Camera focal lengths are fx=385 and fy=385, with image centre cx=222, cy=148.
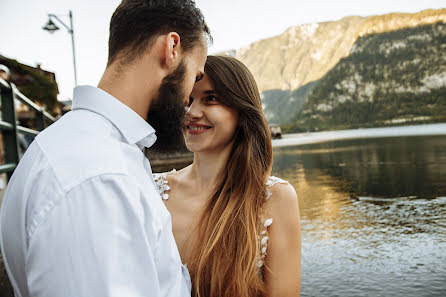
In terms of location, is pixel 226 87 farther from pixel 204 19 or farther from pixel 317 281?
pixel 317 281

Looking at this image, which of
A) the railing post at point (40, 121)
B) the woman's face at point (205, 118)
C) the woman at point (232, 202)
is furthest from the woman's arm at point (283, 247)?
the railing post at point (40, 121)

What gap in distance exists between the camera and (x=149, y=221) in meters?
1.07

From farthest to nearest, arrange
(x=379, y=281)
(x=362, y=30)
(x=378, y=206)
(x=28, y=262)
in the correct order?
(x=362, y=30), (x=378, y=206), (x=379, y=281), (x=28, y=262)

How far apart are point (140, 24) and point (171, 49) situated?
14 cm

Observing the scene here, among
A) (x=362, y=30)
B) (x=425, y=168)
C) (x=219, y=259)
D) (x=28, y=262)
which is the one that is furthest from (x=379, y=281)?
(x=362, y=30)

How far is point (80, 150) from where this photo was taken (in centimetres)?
102

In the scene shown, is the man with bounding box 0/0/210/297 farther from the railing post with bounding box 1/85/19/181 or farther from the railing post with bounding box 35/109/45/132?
the railing post with bounding box 35/109/45/132

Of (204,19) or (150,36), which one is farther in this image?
(204,19)

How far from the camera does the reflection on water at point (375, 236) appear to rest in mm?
5117

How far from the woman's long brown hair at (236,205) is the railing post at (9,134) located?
65.4 inches

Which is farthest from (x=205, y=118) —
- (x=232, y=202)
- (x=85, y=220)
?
(x=85, y=220)

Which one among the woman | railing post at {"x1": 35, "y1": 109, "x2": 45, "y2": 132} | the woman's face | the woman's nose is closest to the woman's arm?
the woman

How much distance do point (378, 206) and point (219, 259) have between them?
813 cm

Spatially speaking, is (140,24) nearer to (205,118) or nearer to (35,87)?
(205,118)
